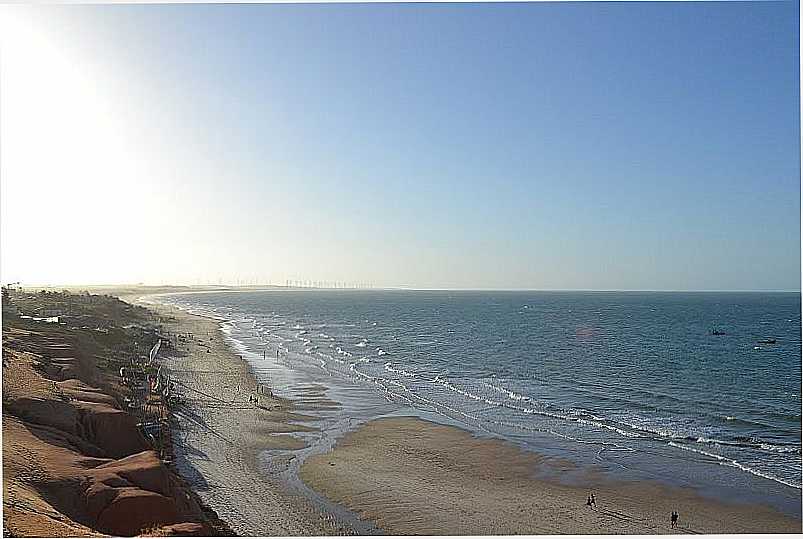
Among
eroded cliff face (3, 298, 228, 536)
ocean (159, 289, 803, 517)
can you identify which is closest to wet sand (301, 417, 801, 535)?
ocean (159, 289, 803, 517)

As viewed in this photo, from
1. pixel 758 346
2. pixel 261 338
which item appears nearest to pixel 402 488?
pixel 261 338

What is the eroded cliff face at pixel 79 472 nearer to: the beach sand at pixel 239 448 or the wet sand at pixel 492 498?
the beach sand at pixel 239 448

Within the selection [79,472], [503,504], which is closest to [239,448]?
[79,472]

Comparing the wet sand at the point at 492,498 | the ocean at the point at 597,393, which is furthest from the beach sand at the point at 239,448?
the ocean at the point at 597,393

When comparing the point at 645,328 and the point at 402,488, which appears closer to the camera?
the point at 402,488

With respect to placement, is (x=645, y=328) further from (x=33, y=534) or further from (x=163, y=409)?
(x=33, y=534)

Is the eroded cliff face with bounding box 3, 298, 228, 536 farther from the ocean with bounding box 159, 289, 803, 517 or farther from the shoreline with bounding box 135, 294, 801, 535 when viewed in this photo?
the ocean with bounding box 159, 289, 803, 517
